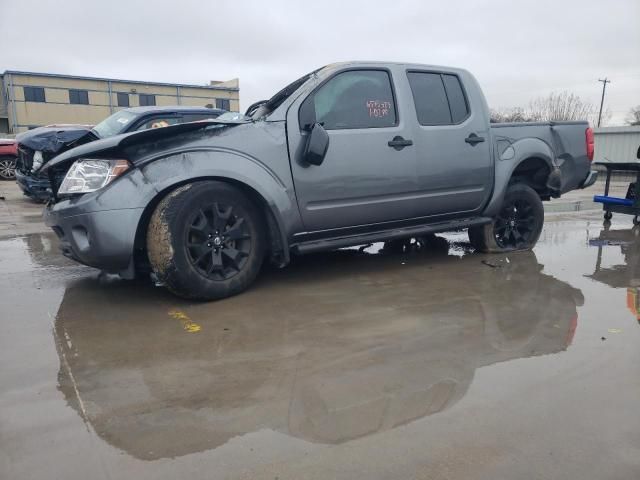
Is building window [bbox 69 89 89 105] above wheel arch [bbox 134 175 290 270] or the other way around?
above

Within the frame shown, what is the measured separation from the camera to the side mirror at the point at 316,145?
13.0 feet

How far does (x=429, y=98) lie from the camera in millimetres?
4816

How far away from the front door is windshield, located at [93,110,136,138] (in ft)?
13.1

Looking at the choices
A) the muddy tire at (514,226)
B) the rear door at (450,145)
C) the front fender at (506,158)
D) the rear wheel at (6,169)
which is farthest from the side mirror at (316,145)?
the rear wheel at (6,169)

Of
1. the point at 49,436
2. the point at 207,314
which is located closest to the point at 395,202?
the point at 207,314

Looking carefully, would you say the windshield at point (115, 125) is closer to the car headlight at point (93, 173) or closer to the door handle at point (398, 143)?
the car headlight at point (93, 173)

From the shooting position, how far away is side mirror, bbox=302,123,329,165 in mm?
3959

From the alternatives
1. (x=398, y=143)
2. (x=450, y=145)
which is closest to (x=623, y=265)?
(x=450, y=145)

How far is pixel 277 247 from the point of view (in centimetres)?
405

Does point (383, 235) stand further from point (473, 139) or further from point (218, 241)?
point (218, 241)

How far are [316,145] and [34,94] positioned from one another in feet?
152

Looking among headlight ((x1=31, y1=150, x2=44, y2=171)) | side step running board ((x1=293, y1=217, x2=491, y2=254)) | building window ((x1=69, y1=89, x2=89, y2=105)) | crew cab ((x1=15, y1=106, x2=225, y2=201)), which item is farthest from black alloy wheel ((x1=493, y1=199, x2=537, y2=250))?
building window ((x1=69, y1=89, x2=89, y2=105))

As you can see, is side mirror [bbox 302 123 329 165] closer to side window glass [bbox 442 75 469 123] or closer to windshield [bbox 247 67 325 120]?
windshield [bbox 247 67 325 120]

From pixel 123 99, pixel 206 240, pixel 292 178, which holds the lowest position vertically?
pixel 206 240
